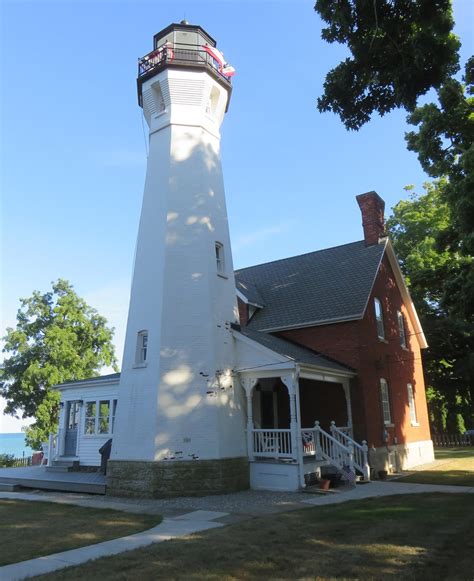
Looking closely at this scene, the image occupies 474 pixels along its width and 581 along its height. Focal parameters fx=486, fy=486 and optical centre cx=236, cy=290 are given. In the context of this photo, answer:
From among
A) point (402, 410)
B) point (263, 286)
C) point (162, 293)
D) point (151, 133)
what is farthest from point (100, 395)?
point (402, 410)

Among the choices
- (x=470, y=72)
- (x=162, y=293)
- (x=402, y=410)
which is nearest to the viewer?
(x=470, y=72)

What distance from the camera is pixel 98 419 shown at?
1884cm

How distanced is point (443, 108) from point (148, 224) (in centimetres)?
919

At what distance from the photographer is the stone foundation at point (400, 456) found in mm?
16469

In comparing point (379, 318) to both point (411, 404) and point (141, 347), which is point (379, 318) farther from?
point (141, 347)

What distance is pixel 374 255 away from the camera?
1997cm

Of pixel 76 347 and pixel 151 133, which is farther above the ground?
pixel 151 133

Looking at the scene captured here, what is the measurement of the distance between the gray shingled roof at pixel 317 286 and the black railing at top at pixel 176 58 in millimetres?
8638

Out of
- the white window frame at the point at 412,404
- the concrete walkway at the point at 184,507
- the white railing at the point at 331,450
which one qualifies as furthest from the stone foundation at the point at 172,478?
A: the white window frame at the point at 412,404

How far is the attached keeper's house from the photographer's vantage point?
13.5m

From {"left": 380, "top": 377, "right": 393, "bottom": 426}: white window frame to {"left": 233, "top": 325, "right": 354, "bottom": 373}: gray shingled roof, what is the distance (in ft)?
8.51

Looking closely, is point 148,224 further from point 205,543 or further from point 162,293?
point 205,543

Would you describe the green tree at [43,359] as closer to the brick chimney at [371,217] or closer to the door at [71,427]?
the door at [71,427]

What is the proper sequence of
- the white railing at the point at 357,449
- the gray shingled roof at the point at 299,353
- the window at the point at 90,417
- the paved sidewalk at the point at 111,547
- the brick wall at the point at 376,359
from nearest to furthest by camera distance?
the paved sidewalk at the point at 111,547, the gray shingled roof at the point at 299,353, the white railing at the point at 357,449, the brick wall at the point at 376,359, the window at the point at 90,417
